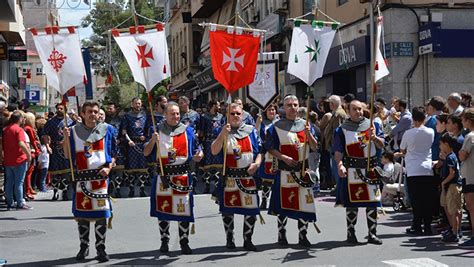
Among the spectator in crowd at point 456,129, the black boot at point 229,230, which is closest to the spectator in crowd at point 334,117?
the spectator in crowd at point 456,129

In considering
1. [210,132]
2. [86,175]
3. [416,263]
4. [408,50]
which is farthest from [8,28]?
[416,263]

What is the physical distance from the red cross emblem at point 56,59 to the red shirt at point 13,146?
4930mm

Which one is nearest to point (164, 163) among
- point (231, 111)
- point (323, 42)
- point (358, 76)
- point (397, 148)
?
point (231, 111)

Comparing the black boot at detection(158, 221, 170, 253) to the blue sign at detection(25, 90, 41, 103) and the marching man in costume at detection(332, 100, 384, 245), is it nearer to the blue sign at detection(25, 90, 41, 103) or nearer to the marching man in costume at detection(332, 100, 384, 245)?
the marching man in costume at detection(332, 100, 384, 245)

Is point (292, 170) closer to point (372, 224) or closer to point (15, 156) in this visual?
point (372, 224)

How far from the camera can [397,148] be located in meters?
14.4

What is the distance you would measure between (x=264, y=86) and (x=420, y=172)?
5359 mm

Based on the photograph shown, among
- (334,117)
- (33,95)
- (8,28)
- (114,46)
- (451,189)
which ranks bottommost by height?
(451,189)

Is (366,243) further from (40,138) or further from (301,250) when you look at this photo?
(40,138)

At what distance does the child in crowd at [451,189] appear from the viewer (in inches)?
385

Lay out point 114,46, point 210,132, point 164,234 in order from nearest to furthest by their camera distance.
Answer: point 164,234, point 210,132, point 114,46

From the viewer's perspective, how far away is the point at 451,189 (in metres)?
9.91

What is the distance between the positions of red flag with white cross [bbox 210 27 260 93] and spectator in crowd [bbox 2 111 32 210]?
564cm

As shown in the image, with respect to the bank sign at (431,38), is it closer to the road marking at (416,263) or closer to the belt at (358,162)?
the belt at (358,162)
